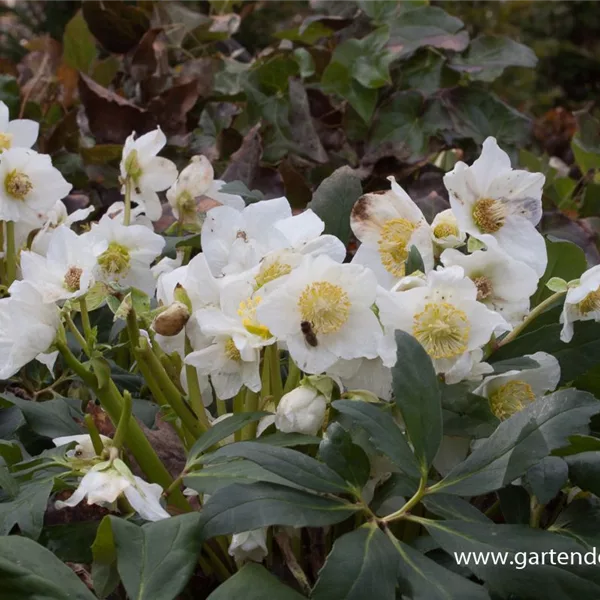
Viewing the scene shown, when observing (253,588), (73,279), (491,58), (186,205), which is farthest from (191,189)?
(491,58)

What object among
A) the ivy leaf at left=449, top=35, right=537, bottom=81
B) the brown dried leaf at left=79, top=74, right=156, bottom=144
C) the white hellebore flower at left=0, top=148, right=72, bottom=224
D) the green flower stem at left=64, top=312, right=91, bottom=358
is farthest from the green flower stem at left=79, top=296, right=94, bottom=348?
the ivy leaf at left=449, top=35, right=537, bottom=81

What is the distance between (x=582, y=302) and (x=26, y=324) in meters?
0.40

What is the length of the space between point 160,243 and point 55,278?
12 centimetres

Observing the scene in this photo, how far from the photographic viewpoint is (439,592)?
488mm

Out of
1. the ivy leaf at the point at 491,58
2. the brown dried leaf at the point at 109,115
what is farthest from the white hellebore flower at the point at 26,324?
the ivy leaf at the point at 491,58

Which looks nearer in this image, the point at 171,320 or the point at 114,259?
the point at 171,320

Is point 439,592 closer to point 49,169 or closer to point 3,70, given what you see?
point 49,169

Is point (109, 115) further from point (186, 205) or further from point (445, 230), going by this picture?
point (445, 230)

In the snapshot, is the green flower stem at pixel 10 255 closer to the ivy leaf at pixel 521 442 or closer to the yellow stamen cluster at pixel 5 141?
the yellow stamen cluster at pixel 5 141

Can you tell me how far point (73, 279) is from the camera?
66cm

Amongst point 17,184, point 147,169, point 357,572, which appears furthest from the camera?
point 147,169

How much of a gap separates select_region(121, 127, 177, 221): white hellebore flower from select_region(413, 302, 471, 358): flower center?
0.42 m

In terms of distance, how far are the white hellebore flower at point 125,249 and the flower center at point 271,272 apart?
172mm

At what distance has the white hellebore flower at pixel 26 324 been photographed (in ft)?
1.98
